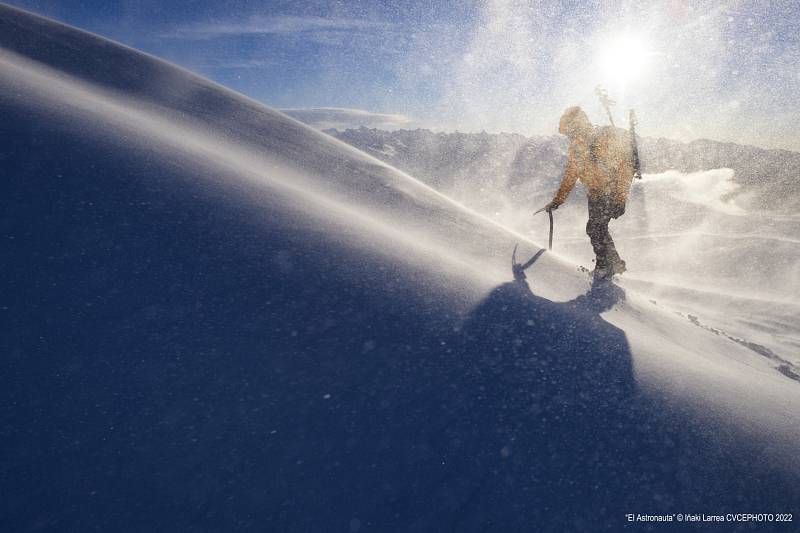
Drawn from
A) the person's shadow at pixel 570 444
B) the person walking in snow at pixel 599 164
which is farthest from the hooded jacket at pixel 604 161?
the person's shadow at pixel 570 444

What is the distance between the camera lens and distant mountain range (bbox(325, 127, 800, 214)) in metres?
23.0

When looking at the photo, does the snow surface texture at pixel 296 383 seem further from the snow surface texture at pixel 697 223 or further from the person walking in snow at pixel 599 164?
the snow surface texture at pixel 697 223

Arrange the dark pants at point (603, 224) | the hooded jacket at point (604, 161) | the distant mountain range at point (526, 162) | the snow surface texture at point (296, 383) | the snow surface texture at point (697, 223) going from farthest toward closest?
1. the distant mountain range at point (526, 162)
2. the snow surface texture at point (697, 223)
3. the dark pants at point (603, 224)
4. the hooded jacket at point (604, 161)
5. the snow surface texture at point (296, 383)

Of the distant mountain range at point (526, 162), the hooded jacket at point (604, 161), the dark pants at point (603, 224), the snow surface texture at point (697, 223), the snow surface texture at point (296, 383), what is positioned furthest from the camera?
the distant mountain range at point (526, 162)

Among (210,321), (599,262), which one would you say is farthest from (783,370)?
(210,321)

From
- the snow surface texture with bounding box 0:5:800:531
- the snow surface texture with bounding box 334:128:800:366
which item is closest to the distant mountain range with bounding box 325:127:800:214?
the snow surface texture with bounding box 334:128:800:366

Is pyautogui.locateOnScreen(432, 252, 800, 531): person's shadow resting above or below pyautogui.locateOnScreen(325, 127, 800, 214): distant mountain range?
below

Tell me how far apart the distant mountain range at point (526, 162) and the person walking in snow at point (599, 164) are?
2020cm

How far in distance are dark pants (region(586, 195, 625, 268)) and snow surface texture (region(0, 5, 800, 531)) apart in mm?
1311

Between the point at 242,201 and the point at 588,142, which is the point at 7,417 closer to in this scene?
the point at 242,201

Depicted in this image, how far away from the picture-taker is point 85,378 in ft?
4.69

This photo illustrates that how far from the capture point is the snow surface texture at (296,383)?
1.25m

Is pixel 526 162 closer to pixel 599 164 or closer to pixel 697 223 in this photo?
pixel 697 223

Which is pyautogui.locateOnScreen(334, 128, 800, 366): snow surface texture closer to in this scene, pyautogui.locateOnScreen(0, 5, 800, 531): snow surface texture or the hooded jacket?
the hooded jacket
